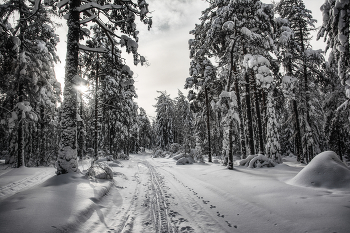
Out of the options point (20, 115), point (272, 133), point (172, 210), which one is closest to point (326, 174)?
point (172, 210)

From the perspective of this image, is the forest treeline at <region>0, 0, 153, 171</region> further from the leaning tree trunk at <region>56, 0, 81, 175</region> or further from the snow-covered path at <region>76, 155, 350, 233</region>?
the snow-covered path at <region>76, 155, 350, 233</region>

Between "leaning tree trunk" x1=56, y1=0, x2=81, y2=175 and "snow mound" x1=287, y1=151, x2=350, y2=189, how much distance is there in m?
8.38

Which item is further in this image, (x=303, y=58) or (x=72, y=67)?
(x=303, y=58)

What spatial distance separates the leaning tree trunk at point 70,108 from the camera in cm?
675

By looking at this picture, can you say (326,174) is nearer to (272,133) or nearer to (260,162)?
(260,162)

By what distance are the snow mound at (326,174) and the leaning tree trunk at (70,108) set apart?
27.5 ft

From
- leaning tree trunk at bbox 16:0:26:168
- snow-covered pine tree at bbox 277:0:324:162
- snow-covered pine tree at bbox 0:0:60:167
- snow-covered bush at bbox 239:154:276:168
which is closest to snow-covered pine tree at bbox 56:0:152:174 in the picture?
snow-covered pine tree at bbox 0:0:60:167

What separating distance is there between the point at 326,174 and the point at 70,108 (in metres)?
9.56

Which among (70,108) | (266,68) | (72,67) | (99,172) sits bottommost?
(99,172)

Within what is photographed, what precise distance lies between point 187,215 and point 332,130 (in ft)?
38.6

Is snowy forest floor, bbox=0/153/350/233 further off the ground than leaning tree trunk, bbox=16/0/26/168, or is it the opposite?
leaning tree trunk, bbox=16/0/26/168

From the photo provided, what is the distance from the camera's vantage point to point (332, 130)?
11.1m

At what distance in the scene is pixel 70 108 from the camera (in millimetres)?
7078

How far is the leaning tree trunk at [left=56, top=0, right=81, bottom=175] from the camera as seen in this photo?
22.1 ft
